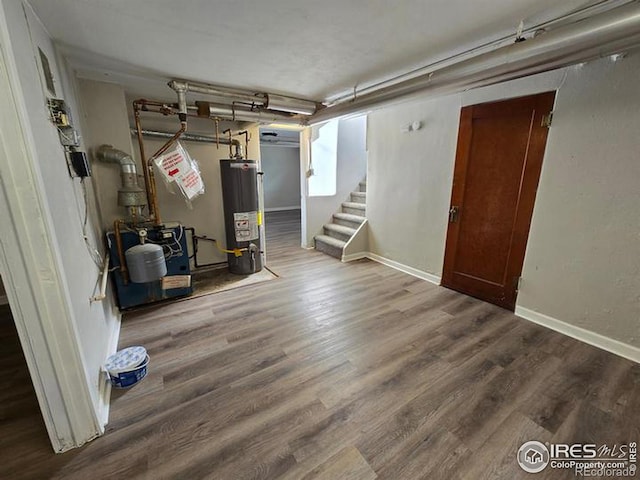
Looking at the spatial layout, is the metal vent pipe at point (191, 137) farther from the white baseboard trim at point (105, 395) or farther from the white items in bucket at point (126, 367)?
the white items in bucket at point (126, 367)

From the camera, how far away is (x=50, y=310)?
1.16 meters

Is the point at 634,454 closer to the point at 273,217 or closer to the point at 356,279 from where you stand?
the point at 356,279

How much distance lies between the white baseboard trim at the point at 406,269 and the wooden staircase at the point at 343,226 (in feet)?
1.58

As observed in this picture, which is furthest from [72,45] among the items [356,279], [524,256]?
[524,256]

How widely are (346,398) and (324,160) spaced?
146 inches

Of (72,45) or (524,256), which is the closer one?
(72,45)

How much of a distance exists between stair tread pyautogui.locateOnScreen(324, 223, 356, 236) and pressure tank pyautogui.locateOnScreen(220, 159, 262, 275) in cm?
144

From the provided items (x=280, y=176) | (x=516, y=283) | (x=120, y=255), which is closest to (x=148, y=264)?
(x=120, y=255)

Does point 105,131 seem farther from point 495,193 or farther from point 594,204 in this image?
point 594,204

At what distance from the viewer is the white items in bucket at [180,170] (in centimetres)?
264

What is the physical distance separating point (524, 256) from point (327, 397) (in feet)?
7.11

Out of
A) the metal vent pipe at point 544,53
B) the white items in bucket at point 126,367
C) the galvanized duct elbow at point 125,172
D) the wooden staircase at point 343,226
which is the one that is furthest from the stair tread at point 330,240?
the white items in bucket at point 126,367

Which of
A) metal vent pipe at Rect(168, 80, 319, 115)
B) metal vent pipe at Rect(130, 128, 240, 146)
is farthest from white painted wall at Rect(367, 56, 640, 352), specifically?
metal vent pipe at Rect(130, 128, 240, 146)

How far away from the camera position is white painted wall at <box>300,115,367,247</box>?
4.58m
